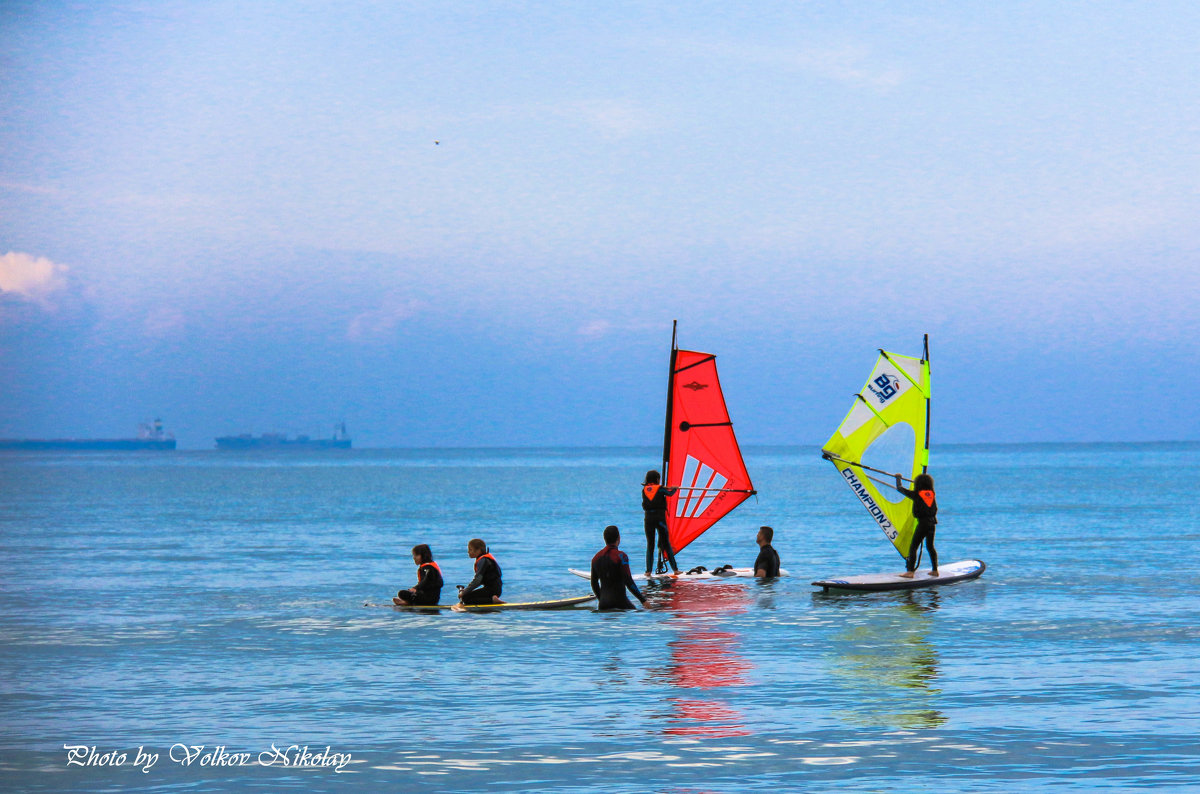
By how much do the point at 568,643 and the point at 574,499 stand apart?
7035 centimetres

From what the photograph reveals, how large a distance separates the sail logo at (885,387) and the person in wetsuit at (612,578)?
23.1ft

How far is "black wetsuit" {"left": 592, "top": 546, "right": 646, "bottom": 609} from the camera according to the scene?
19.2 metres

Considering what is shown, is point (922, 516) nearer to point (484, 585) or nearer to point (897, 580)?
point (897, 580)

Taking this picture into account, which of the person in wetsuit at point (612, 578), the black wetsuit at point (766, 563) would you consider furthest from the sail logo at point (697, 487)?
the person in wetsuit at point (612, 578)

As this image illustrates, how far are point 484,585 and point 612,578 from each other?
2023 mm

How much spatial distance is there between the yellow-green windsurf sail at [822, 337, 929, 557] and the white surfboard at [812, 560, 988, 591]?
103 centimetres

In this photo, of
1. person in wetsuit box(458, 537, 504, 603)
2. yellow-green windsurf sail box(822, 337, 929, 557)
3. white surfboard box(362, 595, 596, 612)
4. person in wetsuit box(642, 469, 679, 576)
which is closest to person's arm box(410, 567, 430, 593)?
white surfboard box(362, 595, 596, 612)

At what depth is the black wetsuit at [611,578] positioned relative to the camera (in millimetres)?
19203

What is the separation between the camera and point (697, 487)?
26.2m

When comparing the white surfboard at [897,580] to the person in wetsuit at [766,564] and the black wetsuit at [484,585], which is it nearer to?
the person in wetsuit at [766,564]

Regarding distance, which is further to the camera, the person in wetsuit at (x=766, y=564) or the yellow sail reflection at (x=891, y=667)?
the person in wetsuit at (x=766, y=564)

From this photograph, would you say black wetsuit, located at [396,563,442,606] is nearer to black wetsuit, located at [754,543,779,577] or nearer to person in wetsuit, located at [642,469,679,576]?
person in wetsuit, located at [642,469,679,576]

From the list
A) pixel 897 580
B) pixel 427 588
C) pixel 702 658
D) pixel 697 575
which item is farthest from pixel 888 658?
pixel 697 575

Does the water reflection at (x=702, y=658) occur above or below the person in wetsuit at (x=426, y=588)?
below
